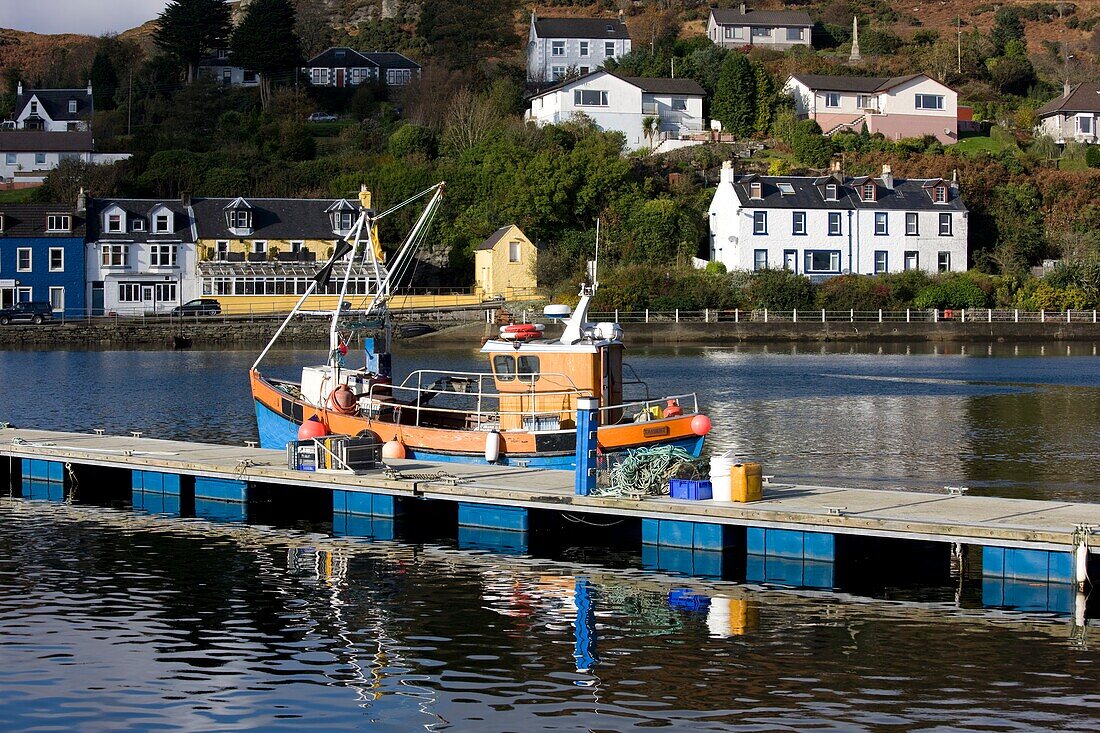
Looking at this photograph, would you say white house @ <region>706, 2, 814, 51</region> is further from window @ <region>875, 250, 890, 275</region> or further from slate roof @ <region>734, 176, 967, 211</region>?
window @ <region>875, 250, 890, 275</region>

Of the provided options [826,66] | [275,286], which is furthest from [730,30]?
[275,286]

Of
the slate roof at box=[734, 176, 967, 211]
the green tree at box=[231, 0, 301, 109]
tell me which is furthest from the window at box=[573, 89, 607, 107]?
the green tree at box=[231, 0, 301, 109]

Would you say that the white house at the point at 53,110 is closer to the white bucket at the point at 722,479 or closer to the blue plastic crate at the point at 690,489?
the blue plastic crate at the point at 690,489

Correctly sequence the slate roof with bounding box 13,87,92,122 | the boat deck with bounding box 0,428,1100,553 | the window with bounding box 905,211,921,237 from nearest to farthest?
1. the boat deck with bounding box 0,428,1100,553
2. the window with bounding box 905,211,921,237
3. the slate roof with bounding box 13,87,92,122

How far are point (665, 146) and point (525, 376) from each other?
73.8m

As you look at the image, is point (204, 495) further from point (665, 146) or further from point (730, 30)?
point (730, 30)

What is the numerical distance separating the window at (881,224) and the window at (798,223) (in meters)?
4.37

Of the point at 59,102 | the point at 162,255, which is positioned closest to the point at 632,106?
the point at 162,255

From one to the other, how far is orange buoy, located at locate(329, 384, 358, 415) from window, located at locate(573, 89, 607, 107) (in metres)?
75.3

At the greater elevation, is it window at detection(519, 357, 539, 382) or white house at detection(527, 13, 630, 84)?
white house at detection(527, 13, 630, 84)

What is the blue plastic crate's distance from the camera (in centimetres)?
2342

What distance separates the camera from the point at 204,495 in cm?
2852

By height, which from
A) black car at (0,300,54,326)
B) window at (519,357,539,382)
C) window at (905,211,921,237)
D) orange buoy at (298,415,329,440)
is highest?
window at (905,211,921,237)

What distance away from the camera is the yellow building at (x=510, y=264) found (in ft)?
Answer: 278
